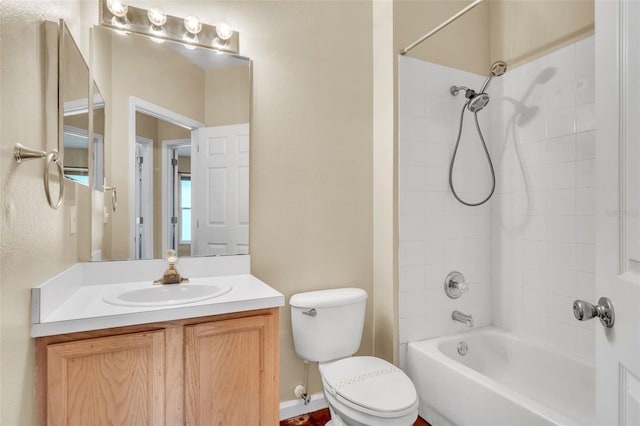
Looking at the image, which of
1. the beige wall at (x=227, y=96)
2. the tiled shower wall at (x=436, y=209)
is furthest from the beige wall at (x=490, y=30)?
the beige wall at (x=227, y=96)

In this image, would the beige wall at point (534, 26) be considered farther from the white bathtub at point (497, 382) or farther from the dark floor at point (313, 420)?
the dark floor at point (313, 420)

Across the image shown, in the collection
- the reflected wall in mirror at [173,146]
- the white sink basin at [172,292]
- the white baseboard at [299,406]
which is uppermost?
the reflected wall in mirror at [173,146]

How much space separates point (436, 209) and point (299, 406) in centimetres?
140

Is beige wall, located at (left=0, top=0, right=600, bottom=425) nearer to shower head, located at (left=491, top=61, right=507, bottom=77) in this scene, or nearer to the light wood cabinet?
shower head, located at (left=491, top=61, right=507, bottom=77)

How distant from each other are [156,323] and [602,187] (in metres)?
1.37

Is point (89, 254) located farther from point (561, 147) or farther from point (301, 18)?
point (561, 147)

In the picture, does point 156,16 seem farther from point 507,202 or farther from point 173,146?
point 507,202

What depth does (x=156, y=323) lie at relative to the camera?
4.03 feet

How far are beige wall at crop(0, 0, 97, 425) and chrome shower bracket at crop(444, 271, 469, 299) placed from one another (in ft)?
Result: 6.47

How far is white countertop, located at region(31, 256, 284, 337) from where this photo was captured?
108cm

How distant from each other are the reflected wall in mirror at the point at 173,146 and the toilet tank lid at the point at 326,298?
0.40 meters

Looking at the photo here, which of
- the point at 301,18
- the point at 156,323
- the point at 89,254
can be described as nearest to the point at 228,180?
the point at 89,254

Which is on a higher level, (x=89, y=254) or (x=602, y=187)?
(x=602, y=187)

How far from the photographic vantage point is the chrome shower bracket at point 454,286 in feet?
7.13
